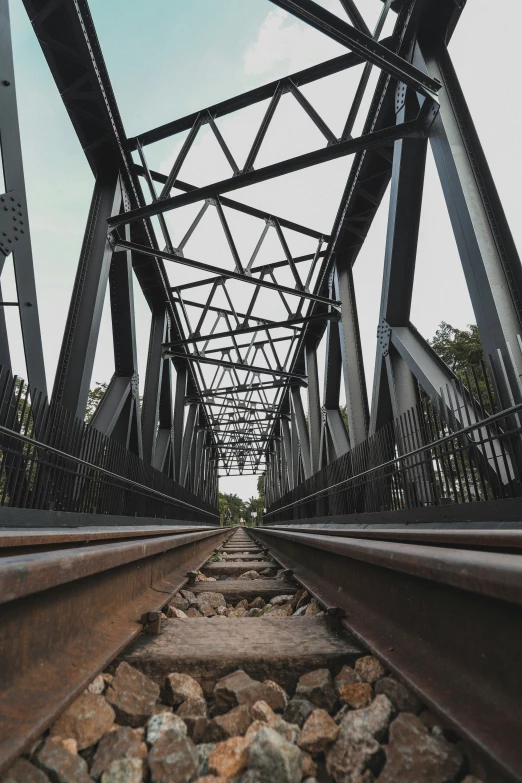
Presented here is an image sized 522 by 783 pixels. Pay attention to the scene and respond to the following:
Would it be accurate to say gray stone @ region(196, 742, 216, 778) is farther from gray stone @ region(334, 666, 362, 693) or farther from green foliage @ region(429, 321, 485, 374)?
green foliage @ region(429, 321, 485, 374)

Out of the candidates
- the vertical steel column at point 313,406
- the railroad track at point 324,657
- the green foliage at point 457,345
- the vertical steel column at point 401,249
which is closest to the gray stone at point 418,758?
the railroad track at point 324,657

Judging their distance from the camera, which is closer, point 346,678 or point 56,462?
point 346,678

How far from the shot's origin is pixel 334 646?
147cm

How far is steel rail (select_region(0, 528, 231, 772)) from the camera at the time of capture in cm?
88

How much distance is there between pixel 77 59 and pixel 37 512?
6.63 m

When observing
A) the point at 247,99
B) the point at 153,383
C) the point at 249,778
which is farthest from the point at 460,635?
the point at 153,383

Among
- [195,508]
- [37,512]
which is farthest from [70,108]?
[195,508]

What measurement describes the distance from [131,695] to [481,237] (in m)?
4.36

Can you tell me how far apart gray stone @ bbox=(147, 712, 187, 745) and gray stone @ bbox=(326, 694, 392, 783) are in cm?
36

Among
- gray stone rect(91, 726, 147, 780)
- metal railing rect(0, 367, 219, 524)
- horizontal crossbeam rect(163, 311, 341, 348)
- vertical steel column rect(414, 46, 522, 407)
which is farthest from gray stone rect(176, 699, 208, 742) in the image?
horizontal crossbeam rect(163, 311, 341, 348)

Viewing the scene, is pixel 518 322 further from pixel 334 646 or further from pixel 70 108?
pixel 70 108

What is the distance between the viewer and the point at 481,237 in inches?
150

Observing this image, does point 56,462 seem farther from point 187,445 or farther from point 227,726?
point 187,445

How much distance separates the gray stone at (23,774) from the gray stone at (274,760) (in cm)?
42
